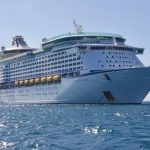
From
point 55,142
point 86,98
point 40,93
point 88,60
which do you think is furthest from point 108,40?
point 55,142

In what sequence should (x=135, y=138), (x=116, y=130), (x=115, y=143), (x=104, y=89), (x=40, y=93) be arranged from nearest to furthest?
(x=115, y=143), (x=135, y=138), (x=116, y=130), (x=104, y=89), (x=40, y=93)

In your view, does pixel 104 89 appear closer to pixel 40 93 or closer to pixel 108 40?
pixel 108 40

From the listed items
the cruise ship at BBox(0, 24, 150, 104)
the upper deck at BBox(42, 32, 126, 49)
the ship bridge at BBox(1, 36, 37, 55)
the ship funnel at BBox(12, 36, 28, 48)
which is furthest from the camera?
the ship funnel at BBox(12, 36, 28, 48)

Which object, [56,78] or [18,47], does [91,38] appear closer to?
[56,78]

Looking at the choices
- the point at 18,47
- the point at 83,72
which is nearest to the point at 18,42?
the point at 18,47

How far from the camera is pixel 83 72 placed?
7862 centimetres

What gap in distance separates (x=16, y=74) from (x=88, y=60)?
32425 mm

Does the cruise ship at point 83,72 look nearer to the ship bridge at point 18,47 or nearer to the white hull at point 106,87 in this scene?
the white hull at point 106,87

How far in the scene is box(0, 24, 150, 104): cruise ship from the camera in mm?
74812

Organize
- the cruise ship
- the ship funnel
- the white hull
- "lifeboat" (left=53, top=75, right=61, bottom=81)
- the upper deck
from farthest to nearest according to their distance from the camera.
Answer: the ship funnel, "lifeboat" (left=53, top=75, right=61, bottom=81), the upper deck, the cruise ship, the white hull

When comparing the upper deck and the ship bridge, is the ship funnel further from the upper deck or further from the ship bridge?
the upper deck

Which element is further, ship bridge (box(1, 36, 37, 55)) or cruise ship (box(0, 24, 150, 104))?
ship bridge (box(1, 36, 37, 55))

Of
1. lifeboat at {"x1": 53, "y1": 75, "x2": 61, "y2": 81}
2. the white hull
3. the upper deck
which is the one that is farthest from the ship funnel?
the white hull

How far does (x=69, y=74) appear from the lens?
273ft
